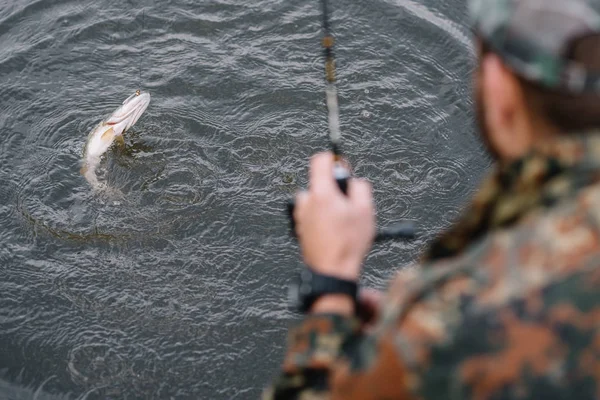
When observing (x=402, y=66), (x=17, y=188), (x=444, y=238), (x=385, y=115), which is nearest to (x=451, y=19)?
(x=402, y=66)

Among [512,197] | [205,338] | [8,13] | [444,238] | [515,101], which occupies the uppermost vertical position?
[515,101]

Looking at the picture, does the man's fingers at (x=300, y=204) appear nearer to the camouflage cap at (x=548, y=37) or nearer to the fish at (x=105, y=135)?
the camouflage cap at (x=548, y=37)

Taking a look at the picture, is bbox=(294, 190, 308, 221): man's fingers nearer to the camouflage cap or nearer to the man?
the man

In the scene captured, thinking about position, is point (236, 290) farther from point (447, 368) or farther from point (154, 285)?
point (447, 368)

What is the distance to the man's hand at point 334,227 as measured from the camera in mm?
2039

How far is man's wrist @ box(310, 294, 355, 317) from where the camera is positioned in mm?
1963

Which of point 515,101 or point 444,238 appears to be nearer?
point 515,101

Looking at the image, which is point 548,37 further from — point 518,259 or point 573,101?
point 518,259

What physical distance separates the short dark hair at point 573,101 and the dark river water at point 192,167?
3.57 metres

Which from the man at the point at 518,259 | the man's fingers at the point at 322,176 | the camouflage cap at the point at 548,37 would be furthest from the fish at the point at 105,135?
the camouflage cap at the point at 548,37

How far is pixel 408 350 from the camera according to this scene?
1476 millimetres

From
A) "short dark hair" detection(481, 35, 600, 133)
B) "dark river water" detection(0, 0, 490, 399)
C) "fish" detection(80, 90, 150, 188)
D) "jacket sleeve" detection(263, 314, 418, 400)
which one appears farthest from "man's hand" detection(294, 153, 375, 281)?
"fish" detection(80, 90, 150, 188)

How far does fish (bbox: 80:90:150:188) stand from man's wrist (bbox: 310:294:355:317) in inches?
181

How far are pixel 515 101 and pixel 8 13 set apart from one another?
7.52m
